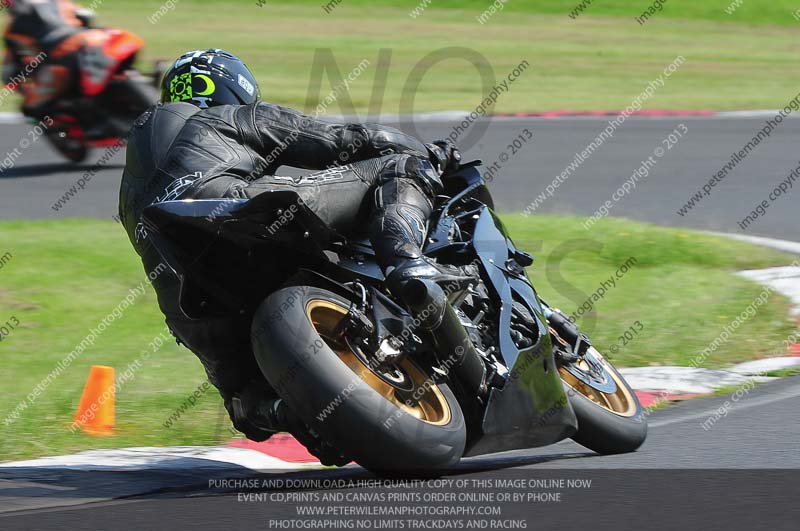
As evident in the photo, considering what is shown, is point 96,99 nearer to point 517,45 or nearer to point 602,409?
point 602,409

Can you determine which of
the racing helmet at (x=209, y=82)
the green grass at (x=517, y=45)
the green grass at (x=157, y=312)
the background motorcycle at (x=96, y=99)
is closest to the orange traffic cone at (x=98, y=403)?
the green grass at (x=157, y=312)

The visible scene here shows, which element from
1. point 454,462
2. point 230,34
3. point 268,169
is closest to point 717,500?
point 454,462

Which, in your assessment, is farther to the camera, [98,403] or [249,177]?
[98,403]

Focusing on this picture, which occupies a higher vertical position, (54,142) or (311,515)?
(311,515)

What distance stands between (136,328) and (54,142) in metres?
7.01

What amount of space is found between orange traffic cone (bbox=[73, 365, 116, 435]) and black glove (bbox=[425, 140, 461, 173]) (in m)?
1.95

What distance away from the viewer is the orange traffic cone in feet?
20.2

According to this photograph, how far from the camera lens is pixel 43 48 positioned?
1498cm

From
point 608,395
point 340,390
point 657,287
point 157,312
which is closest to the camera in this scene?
point 340,390

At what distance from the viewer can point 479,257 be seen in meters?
5.29

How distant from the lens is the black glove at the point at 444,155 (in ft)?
18.1

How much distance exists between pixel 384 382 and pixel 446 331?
11.9 inches

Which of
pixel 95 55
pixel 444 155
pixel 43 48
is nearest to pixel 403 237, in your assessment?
pixel 444 155

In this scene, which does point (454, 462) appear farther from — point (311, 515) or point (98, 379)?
point (98, 379)
